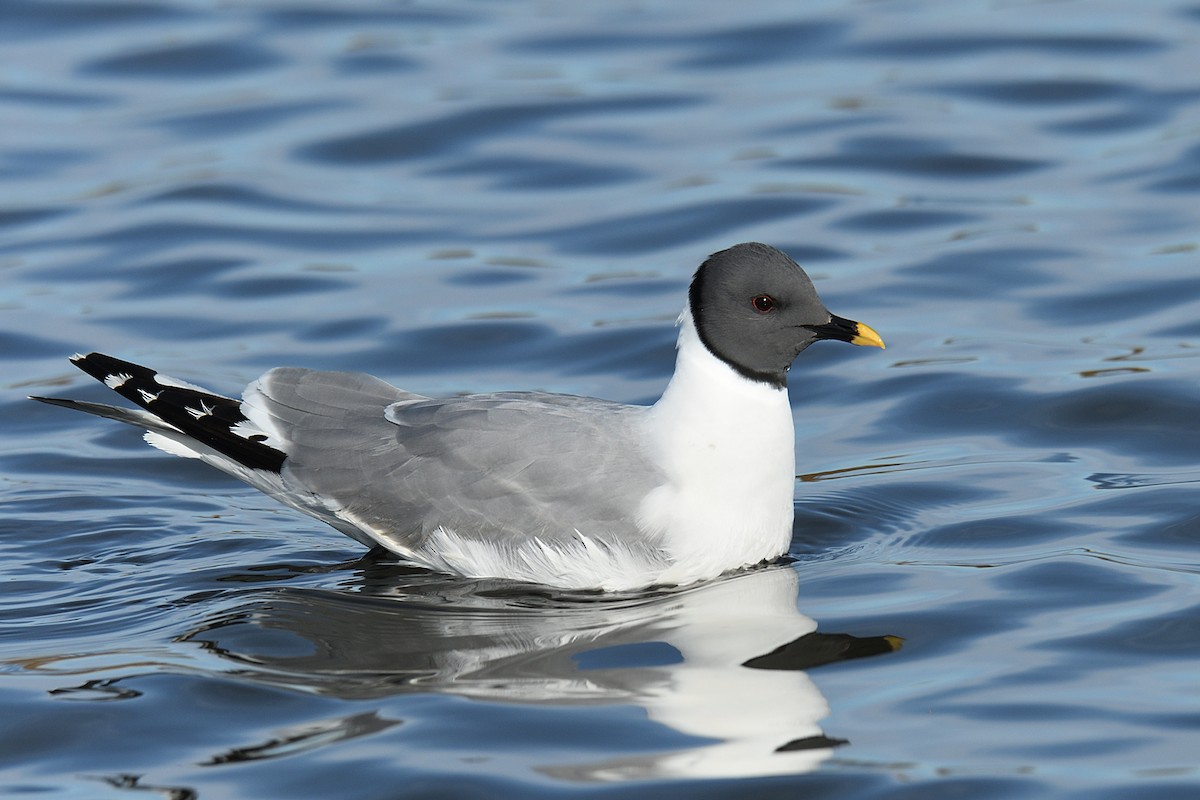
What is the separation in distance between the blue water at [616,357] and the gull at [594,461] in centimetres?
16

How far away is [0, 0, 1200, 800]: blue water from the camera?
223 inches

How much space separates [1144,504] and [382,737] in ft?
12.0

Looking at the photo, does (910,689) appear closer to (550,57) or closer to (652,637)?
(652,637)

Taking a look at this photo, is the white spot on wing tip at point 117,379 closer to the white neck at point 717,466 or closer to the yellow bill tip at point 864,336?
the white neck at point 717,466

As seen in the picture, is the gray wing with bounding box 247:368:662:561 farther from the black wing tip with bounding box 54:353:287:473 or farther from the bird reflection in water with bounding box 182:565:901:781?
the bird reflection in water with bounding box 182:565:901:781

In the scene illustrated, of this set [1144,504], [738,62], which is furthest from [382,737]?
[738,62]

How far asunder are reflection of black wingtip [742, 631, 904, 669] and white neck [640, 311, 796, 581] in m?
0.64

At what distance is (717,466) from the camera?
7004 mm

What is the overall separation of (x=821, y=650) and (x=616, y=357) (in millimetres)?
4080

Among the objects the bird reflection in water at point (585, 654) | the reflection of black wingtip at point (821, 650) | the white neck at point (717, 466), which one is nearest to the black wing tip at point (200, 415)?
the bird reflection in water at point (585, 654)

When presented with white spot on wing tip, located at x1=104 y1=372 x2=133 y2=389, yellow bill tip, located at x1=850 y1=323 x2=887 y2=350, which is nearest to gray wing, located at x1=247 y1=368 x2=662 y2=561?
white spot on wing tip, located at x1=104 y1=372 x2=133 y2=389

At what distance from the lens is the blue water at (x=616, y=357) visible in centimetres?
565

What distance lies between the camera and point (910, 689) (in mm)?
5938

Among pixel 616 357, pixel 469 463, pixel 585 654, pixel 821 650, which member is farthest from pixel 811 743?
pixel 616 357
